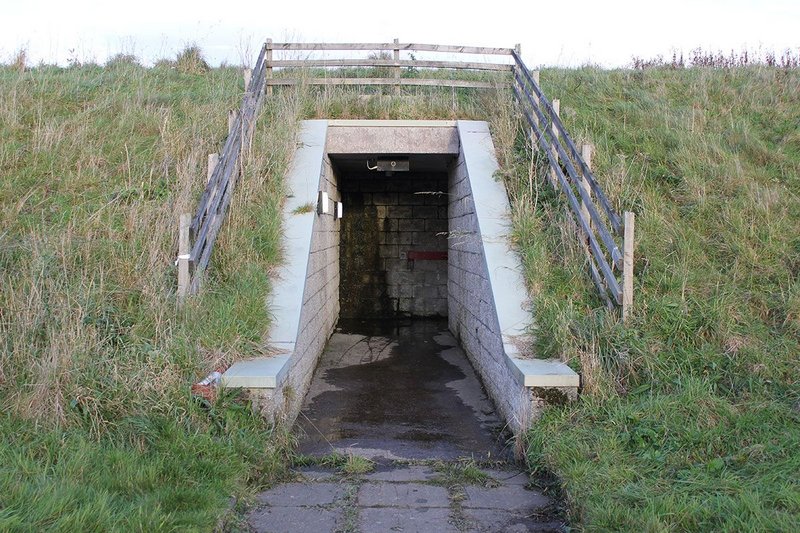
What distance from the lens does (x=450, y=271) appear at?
11.7m

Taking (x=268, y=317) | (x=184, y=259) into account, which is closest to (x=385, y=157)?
(x=268, y=317)

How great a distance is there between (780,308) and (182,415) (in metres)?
5.11

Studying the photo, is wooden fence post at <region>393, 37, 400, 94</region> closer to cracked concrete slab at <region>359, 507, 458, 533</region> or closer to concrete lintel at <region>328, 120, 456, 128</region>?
concrete lintel at <region>328, 120, 456, 128</region>

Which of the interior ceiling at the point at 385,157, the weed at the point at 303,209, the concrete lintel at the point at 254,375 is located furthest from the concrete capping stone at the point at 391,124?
the concrete lintel at the point at 254,375

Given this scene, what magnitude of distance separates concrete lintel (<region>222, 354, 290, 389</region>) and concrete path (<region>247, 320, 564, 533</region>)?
693mm

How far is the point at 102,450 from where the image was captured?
4.13 metres

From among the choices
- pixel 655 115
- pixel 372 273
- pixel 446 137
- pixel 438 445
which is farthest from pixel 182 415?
pixel 372 273

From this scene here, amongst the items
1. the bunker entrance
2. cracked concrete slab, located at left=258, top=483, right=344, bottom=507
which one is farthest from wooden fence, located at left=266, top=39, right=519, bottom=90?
cracked concrete slab, located at left=258, top=483, right=344, bottom=507

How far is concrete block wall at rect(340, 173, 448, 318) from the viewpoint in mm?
13789

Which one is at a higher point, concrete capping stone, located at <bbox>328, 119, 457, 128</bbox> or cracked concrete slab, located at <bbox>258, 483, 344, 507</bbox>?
concrete capping stone, located at <bbox>328, 119, 457, 128</bbox>

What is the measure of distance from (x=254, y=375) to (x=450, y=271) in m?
7.09

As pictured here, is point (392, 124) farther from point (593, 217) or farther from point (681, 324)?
point (681, 324)

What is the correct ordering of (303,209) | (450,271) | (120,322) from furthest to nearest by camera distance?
(450,271) < (303,209) < (120,322)

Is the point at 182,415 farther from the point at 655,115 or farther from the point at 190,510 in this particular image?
the point at 655,115
